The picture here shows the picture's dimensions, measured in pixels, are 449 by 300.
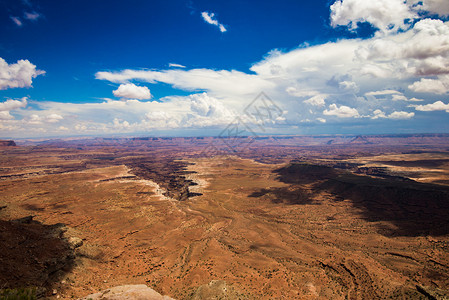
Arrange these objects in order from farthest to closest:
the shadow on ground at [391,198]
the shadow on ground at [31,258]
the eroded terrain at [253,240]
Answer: the shadow on ground at [391,198] → the eroded terrain at [253,240] → the shadow on ground at [31,258]

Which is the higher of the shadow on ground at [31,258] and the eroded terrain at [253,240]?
the shadow on ground at [31,258]

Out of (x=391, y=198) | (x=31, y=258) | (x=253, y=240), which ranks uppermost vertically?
(x=31, y=258)

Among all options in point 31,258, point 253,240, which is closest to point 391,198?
point 253,240

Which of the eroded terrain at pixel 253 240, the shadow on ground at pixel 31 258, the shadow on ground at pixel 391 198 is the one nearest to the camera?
the shadow on ground at pixel 31 258

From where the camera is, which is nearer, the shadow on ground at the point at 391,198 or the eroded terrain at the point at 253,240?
the eroded terrain at the point at 253,240

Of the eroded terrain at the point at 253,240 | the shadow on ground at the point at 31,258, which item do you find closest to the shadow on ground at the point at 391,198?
the eroded terrain at the point at 253,240

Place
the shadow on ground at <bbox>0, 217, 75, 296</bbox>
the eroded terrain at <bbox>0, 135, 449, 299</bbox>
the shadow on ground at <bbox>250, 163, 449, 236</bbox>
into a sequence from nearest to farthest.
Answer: the shadow on ground at <bbox>0, 217, 75, 296</bbox> < the eroded terrain at <bbox>0, 135, 449, 299</bbox> < the shadow on ground at <bbox>250, 163, 449, 236</bbox>

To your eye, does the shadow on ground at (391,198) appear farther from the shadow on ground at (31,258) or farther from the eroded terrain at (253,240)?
the shadow on ground at (31,258)

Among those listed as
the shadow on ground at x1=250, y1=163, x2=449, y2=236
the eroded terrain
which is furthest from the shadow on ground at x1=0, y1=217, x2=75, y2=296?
the shadow on ground at x1=250, y1=163, x2=449, y2=236

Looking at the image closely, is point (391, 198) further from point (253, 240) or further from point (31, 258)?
point (31, 258)

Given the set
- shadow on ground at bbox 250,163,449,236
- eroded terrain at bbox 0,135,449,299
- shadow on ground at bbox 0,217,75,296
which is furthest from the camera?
shadow on ground at bbox 250,163,449,236

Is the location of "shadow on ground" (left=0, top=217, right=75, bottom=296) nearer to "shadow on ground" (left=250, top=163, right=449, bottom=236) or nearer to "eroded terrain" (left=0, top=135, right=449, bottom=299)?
"eroded terrain" (left=0, top=135, right=449, bottom=299)

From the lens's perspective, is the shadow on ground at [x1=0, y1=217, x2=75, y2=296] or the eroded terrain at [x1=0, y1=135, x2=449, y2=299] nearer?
the shadow on ground at [x1=0, y1=217, x2=75, y2=296]
